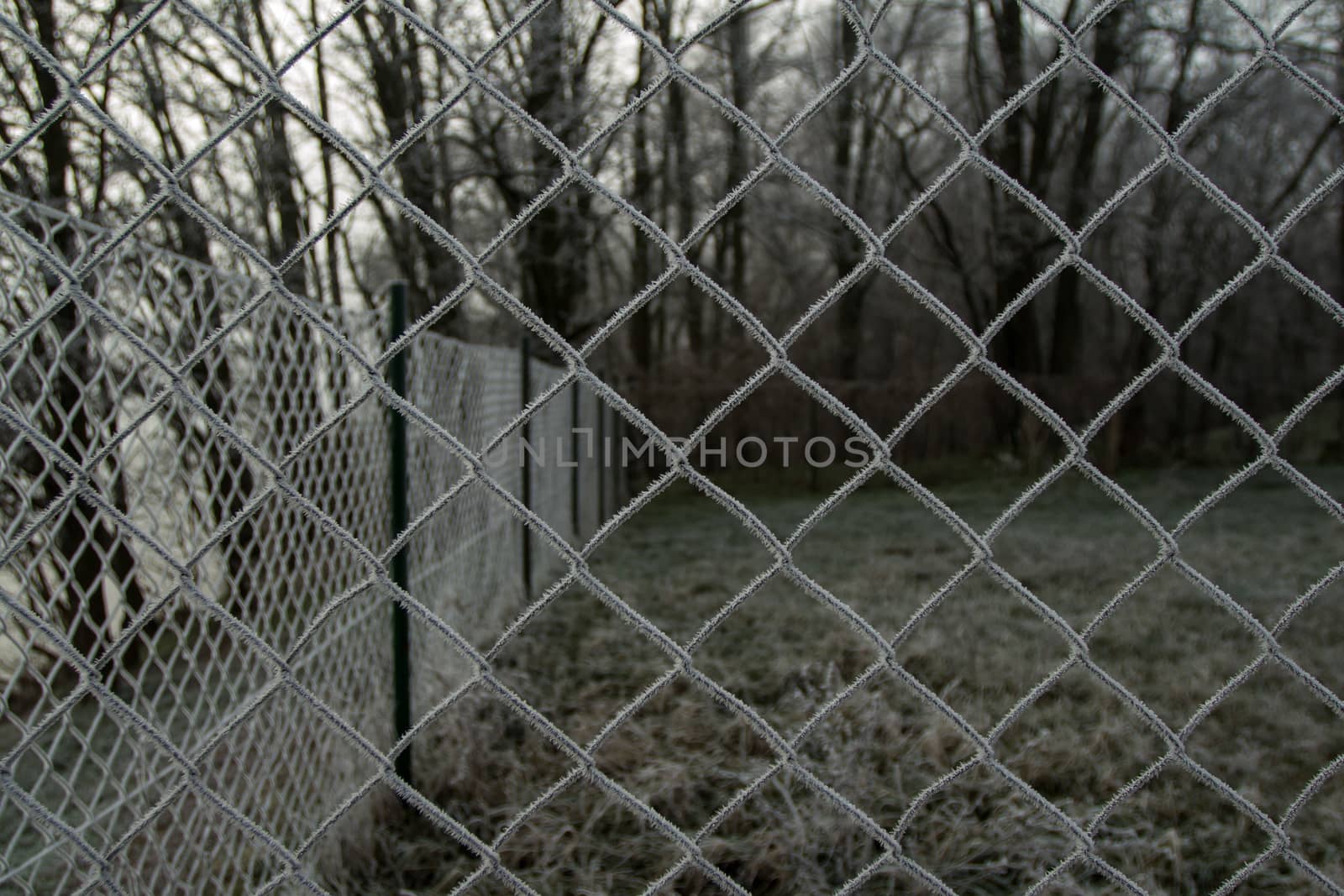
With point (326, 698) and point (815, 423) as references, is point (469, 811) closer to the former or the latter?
point (326, 698)

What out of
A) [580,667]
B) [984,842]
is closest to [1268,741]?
[984,842]

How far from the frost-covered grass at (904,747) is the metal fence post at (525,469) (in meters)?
0.29

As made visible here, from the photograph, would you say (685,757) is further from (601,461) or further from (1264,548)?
(601,461)

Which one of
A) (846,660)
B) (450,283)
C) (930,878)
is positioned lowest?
(846,660)

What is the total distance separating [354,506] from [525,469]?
209cm

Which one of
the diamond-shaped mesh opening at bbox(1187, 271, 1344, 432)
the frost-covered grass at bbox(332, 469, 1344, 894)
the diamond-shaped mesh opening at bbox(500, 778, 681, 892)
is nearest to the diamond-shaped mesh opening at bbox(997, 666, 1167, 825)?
the frost-covered grass at bbox(332, 469, 1344, 894)

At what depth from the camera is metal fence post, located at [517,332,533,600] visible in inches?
172

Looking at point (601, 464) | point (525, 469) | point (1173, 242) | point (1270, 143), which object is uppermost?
point (1270, 143)

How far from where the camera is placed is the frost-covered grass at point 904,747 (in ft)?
6.23

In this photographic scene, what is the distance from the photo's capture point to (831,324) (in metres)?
12.3

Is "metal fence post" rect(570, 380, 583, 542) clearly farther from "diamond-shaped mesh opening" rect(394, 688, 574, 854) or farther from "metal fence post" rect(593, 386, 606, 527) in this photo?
"diamond-shaped mesh opening" rect(394, 688, 574, 854)

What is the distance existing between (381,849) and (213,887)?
33cm

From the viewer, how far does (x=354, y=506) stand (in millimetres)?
2295

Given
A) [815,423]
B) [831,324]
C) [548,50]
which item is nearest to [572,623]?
[548,50]
